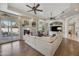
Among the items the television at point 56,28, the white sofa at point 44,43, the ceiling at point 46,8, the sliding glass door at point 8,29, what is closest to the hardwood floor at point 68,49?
the white sofa at point 44,43

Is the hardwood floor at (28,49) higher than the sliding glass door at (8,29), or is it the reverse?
the sliding glass door at (8,29)

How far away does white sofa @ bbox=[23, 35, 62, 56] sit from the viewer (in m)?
2.89

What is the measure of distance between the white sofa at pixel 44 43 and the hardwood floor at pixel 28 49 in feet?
0.38

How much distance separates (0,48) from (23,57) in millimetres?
652

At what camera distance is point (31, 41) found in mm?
3150

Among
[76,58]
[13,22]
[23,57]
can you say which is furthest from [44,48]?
[13,22]

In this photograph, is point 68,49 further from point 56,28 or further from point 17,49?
point 17,49

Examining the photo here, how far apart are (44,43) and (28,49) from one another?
48cm

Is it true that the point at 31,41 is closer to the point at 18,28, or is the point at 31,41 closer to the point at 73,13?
the point at 18,28

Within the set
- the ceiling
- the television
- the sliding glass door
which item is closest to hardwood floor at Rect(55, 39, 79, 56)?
the television

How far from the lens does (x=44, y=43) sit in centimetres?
296

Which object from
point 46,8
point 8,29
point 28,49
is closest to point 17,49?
point 28,49

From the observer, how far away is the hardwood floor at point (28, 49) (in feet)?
9.48

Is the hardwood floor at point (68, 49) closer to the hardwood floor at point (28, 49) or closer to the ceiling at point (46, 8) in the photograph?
the hardwood floor at point (28, 49)
